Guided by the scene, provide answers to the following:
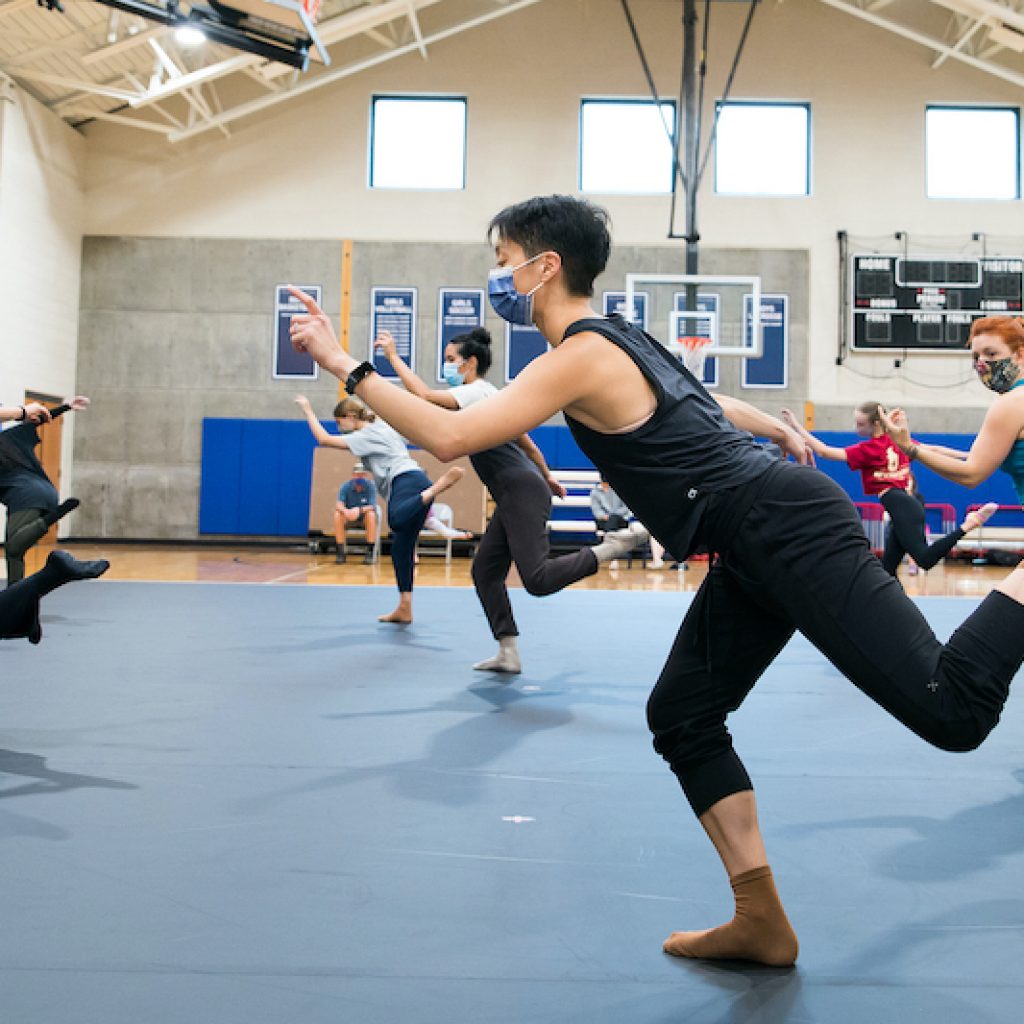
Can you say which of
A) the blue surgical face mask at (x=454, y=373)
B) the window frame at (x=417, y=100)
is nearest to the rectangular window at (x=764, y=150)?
the window frame at (x=417, y=100)

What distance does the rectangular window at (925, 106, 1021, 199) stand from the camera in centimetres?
1510

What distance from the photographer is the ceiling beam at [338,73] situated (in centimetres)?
1455

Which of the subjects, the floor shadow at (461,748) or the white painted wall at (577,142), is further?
the white painted wall at (577,142)

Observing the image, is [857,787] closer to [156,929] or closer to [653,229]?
[156,929]

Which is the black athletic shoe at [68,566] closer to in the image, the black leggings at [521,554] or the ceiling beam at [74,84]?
the black leggings at [521,554]

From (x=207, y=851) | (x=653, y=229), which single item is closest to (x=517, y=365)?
(x=653, y=229)

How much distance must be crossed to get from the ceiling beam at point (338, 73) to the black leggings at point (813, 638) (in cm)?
1435

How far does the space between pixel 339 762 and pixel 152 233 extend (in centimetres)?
1437

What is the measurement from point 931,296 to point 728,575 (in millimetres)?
14273

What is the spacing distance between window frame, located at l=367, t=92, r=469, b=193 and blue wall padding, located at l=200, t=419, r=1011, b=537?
375 cm

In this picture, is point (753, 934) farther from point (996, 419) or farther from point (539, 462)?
point (539, 462)

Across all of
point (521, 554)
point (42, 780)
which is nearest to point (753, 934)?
point (42, 780)

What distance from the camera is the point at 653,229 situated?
602 inches

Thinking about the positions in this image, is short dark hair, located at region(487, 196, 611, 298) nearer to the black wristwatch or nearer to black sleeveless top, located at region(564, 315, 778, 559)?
black sleeveless top, located at region(564, 315, 778, 559)
